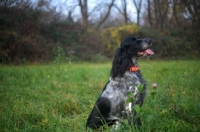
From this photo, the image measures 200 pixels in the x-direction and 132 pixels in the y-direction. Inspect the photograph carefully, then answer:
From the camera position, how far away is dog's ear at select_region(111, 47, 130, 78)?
2.96m

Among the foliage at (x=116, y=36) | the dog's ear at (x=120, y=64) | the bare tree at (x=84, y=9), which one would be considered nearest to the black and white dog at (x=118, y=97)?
the dog's ear at (x=120, y=64)

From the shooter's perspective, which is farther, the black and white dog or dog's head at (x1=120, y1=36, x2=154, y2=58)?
dog's head at (x1=120, y1=36, x2=154, y2=58)

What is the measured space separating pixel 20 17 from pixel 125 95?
38.6 ft

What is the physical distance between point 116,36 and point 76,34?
11.4ft

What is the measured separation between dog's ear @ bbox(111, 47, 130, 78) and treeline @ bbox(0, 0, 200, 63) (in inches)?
313

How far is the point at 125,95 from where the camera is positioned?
9.08 ft

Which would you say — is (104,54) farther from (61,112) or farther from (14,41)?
(61,112)

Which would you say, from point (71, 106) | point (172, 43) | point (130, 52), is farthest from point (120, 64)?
point (172, 43)

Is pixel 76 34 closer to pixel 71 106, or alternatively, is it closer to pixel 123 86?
pixel 71 106

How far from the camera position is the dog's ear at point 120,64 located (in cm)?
296

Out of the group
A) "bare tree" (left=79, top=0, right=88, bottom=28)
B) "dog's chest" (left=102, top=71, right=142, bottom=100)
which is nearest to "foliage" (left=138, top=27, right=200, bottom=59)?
"bare tree" (left=79, top=0, right=88, bottom=28)

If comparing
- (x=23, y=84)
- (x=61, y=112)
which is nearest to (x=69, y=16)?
(x=23, y=84)

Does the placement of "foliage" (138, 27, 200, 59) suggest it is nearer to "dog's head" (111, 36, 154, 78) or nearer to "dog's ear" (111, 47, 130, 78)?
"dog's head" (111, 36, 154, 78)

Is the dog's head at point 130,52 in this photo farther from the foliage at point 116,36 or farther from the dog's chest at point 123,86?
the foliage at point 116,36
